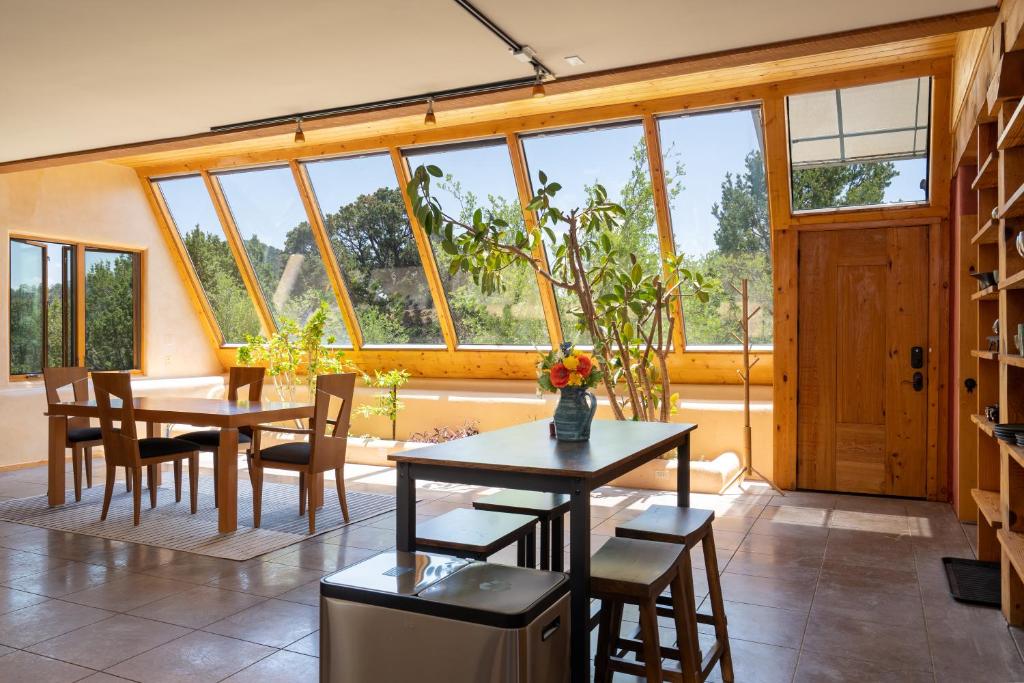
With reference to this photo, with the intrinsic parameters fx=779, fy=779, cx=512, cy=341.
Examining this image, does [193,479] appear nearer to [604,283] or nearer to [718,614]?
[604,283]

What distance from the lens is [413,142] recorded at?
7047 millimetres

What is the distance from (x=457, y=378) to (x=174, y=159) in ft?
12.3

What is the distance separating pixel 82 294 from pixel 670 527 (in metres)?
7.09

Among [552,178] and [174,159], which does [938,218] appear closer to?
[552,178]

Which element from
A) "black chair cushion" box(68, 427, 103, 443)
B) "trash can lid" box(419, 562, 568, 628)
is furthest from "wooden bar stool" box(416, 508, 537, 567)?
"black chair cushion" box(68, 427, 103, 443)

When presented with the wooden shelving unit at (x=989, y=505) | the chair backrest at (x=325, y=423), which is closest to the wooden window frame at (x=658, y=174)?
the wooden shelving unit at (x=989, y=505)

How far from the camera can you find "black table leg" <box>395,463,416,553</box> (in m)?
2.59

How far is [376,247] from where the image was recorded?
7.80 meters

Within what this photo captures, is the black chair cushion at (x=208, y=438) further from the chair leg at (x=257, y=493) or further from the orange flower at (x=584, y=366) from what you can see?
the orange flower at (x=584, y=366)

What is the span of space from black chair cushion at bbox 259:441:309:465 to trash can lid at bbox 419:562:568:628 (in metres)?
2.69

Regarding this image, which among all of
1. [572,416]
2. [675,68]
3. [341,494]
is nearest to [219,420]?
[341,494]

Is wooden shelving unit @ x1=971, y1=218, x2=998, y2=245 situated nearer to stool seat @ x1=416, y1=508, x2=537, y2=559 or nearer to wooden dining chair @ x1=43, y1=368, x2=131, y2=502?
stool seat @ x1=416, y1=508, x2=537, y2=559

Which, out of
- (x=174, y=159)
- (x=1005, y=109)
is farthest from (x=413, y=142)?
(x=1005, y=109)

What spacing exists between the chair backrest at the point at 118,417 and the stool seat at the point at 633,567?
11.4ft
